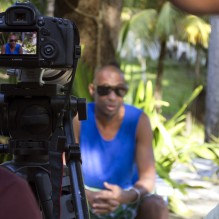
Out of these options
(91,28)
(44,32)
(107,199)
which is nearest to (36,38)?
(44,32)

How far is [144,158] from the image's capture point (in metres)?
3.22

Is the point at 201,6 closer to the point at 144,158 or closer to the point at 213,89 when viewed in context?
the point at 144,158

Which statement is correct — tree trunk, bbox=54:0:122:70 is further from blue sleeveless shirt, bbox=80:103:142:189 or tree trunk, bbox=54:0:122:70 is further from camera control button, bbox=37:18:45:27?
camera control button, bbox=37:18:45:27

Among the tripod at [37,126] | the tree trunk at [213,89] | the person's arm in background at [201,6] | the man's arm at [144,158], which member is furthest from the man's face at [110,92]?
the tree trunk at [213,89]

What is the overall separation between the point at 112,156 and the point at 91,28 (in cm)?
253

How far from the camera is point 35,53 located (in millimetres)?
2035

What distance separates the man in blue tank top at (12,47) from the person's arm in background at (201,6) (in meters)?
0.53

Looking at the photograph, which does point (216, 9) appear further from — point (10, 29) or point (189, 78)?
point (189, 78)

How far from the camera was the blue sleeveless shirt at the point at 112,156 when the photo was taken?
3246 mm

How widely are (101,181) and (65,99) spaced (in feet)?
3.70

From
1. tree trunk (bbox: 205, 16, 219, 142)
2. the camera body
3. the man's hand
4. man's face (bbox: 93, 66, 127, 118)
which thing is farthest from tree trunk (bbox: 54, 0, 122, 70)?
tree trunk (bbox: 205, 16, 219, 142)

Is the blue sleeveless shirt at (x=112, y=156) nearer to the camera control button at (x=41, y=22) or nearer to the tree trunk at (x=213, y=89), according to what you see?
the camera control button at (x=41, y=22)

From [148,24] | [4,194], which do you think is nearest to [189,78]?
[148,24]

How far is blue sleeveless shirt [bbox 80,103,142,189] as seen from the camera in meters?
3.25
